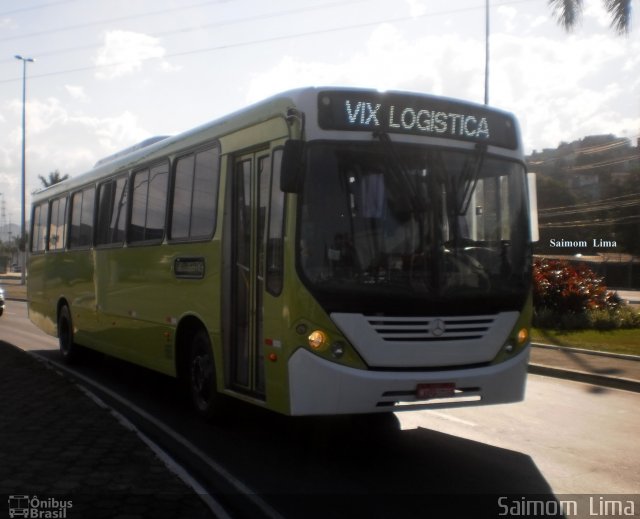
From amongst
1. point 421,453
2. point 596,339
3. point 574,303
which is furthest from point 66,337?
point 574,303

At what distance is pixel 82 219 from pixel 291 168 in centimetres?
814

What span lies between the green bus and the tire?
6270 mm

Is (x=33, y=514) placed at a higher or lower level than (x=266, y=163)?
lower

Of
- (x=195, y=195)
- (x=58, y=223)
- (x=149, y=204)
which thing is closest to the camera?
(x=195, y=195)

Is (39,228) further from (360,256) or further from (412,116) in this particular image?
(360,256)

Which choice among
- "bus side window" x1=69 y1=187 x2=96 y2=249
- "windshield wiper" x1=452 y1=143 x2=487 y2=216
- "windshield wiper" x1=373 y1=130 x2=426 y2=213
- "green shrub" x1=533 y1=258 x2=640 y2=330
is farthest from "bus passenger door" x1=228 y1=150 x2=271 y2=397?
"green shrub" x1=533 y1=258 x2=640 y2=330

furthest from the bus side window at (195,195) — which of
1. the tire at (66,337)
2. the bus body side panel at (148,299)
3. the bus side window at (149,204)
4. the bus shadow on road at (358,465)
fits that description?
the tire at (66,337)

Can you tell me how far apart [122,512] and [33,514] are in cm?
59

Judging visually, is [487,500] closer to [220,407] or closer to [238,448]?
[238,448]

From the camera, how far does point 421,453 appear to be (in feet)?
25.4

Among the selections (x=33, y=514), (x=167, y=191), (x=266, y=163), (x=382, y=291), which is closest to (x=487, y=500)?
(x=382, y=291)

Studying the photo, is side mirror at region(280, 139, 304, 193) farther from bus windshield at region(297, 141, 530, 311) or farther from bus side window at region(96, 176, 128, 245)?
bus side window at region(96, 176, 128, 245)

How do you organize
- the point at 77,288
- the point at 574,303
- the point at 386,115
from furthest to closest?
the point at 574,303, the point at 77,288, the point at 386,115

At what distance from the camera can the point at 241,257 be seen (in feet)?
27.5
